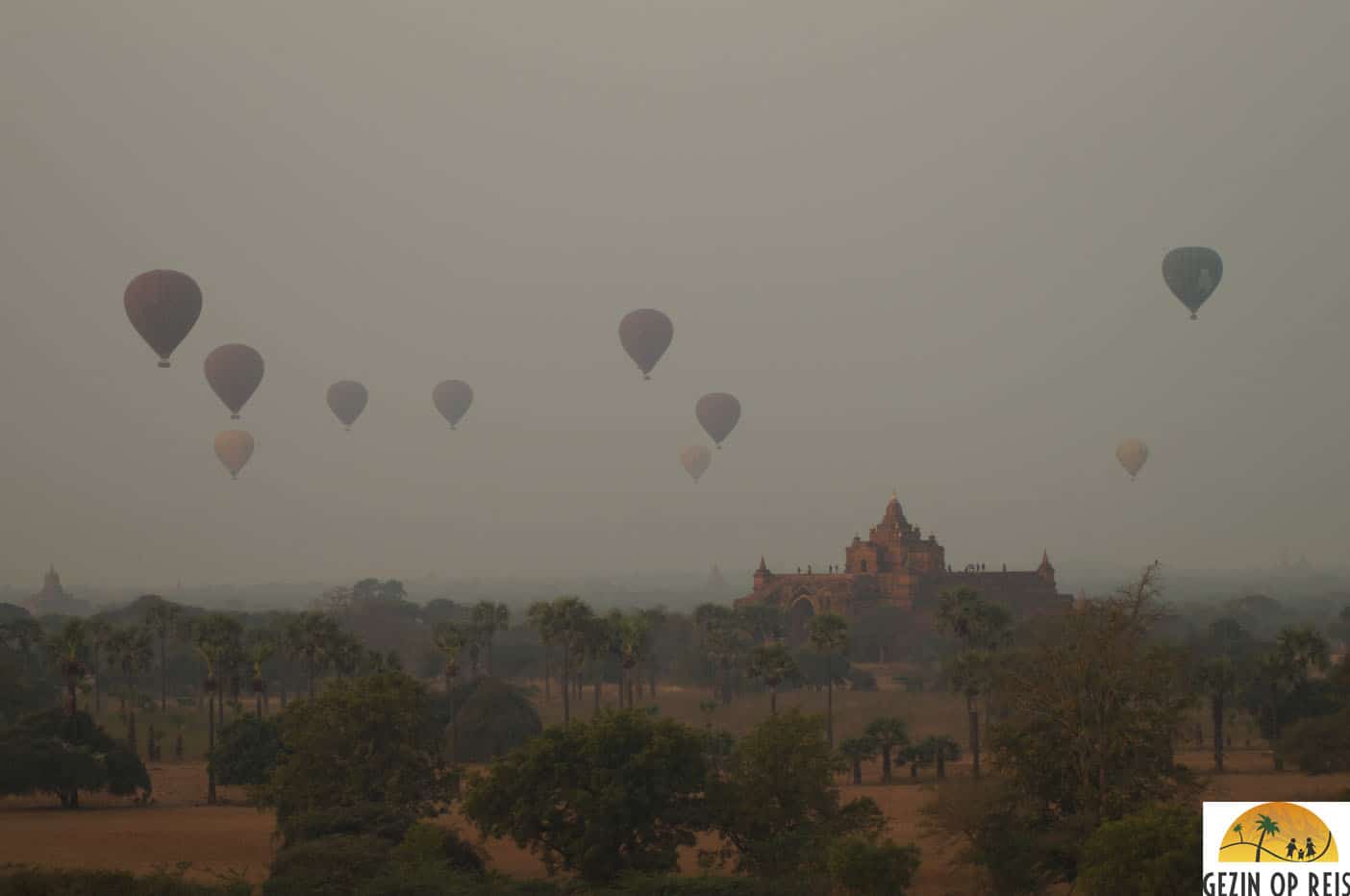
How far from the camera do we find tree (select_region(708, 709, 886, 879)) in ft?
132

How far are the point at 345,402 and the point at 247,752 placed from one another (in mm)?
70008

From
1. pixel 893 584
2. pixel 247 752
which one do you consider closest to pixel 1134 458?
pixel 893 584

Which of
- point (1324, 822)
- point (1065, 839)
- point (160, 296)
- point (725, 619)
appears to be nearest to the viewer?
point (1324, 822)

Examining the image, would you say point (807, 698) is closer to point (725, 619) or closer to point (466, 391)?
point (725, 619)

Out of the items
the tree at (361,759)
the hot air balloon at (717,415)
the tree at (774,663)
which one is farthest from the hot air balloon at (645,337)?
the tree at (361,759)

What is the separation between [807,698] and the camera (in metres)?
103

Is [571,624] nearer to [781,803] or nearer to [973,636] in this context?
[973,636]

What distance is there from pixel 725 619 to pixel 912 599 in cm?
3219

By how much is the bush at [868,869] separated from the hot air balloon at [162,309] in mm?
62603

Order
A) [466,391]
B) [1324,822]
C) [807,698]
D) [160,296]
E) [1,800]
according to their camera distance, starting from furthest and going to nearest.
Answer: [466,391]
[807,698]
[160,296]
[1,800]
[1324,822]

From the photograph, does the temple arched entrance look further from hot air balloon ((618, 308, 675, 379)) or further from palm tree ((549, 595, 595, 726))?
palm tree ((549, 595, 595, 726))

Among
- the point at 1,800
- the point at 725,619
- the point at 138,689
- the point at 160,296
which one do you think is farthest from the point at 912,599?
the point at 1,800

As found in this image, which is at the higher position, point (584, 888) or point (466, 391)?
point (466, 391)

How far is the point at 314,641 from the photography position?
74.6m
